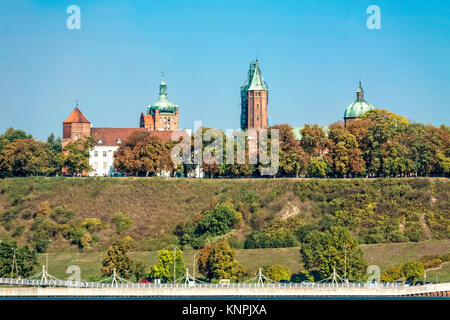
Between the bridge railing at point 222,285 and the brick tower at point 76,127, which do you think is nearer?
the bridge railing at point 222,285

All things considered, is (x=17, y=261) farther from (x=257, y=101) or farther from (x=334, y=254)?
(x=257, y=101)

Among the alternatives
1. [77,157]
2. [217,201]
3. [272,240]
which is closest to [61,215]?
[77,157]

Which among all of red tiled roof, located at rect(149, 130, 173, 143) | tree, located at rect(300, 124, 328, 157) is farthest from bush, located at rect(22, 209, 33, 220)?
tree, located at rect(300, 124, 328, 157)

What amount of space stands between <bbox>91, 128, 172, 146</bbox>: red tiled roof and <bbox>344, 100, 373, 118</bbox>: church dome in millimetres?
29184

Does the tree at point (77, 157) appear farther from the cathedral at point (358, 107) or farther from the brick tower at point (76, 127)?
the cathedral at point (358, 107)

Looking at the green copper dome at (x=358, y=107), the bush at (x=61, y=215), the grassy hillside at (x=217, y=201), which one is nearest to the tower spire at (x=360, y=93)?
the green copper dome at (x=358, y=107)

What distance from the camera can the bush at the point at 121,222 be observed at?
479ft

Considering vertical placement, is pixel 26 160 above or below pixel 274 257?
above

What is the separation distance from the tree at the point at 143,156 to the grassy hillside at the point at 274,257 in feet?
80.7

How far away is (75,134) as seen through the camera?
582ft

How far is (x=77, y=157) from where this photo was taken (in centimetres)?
16662

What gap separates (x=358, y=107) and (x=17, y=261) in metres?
76.5

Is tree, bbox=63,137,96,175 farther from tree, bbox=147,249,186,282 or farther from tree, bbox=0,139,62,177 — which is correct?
tree, bbox=147,249,186,282

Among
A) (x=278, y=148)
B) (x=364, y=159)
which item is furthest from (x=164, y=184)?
(x=364, y=159)
